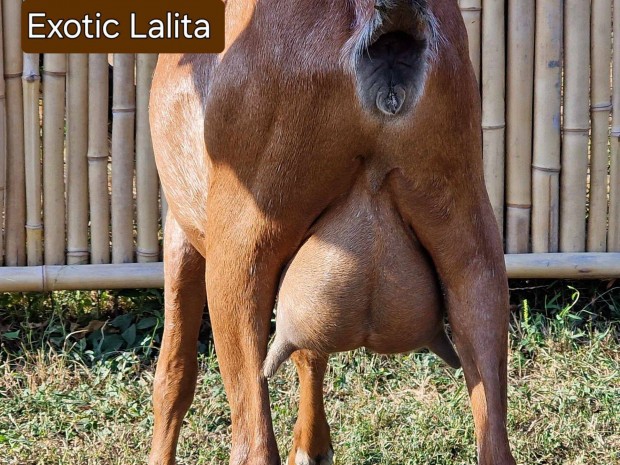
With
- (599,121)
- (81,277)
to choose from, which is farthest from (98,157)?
(599,121)

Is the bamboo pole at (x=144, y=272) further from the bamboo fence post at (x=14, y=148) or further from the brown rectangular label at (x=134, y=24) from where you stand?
the brown rectangular label at (x=134, y=24)

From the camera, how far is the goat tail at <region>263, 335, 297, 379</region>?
2.41 m

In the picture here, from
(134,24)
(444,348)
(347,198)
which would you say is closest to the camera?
(347,198)

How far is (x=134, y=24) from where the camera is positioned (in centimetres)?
287

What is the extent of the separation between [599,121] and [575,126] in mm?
119

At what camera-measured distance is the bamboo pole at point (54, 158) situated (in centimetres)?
457

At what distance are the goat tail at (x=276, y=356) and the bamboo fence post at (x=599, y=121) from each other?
2591 millimetres

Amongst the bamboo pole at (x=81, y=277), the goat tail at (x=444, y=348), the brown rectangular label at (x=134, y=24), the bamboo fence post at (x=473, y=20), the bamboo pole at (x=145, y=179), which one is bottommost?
the bamboo pole at (x=81, y=277)

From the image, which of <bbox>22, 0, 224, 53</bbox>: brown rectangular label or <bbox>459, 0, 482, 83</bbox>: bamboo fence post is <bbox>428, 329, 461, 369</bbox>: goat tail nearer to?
<bbox>22, 0, 224, 53</bbox>: brown rectangular label

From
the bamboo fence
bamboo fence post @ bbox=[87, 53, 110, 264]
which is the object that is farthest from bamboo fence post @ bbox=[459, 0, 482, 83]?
bamboo fence post @ bbox=[87, 53, 110, 264]

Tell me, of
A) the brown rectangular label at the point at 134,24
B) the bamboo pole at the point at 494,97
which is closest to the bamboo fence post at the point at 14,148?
the brown rectangular label at the point at 134,24

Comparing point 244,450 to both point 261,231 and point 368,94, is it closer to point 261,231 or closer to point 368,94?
point 261,231

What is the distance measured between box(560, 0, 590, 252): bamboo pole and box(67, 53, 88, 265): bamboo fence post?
6.84ft

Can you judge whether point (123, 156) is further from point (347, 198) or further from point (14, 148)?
point (347, 198)
